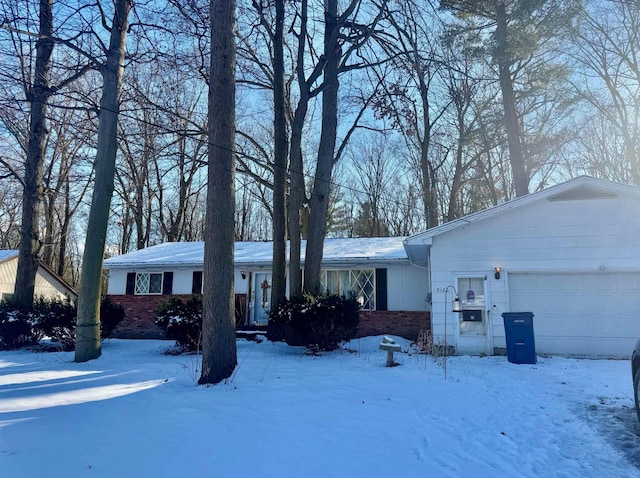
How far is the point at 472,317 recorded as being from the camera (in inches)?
418

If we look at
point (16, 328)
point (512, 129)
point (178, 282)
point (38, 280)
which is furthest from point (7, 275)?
point (512, 129)

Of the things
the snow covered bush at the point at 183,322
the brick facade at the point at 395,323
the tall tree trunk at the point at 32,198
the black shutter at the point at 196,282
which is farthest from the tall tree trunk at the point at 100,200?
the brick facade at the point at 395,323

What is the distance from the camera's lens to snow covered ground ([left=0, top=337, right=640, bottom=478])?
347cm

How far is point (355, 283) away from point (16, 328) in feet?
32.0

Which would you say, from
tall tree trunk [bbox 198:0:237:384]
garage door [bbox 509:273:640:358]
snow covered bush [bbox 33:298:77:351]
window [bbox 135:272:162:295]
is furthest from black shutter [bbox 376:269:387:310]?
snow covered bush [bbox 33:298:77:351]

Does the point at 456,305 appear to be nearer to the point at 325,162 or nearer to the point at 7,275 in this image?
the point at 325,162

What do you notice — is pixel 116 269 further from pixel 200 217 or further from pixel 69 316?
pixel 200 217

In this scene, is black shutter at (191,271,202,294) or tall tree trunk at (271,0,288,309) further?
black shutter at (191,271,202,294)

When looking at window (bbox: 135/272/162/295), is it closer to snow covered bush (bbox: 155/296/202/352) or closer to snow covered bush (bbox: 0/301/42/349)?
snow covered bush (bbox: 0/301/42/349)

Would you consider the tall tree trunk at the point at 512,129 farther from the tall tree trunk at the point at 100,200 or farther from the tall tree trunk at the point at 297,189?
the tall tree trunk at the point at 100,200

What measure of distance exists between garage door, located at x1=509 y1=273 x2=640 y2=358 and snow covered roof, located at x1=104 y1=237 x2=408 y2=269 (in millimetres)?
4066

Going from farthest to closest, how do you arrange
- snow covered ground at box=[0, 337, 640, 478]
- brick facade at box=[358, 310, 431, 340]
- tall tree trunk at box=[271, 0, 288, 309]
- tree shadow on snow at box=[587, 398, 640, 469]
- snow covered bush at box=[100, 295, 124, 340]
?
brick facade at box=[358, 310, 431, 340] < tall tree trunk at box=[271, 0, 288, 309] < snow covered bush at box=[100, 295, 124, 340] < tree shadow on snow at box=[587, 398, 640, 469] < snow covered ground at box=[0, 337, 640, 478]

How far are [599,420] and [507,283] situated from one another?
5743 mm

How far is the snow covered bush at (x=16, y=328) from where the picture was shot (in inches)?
437
